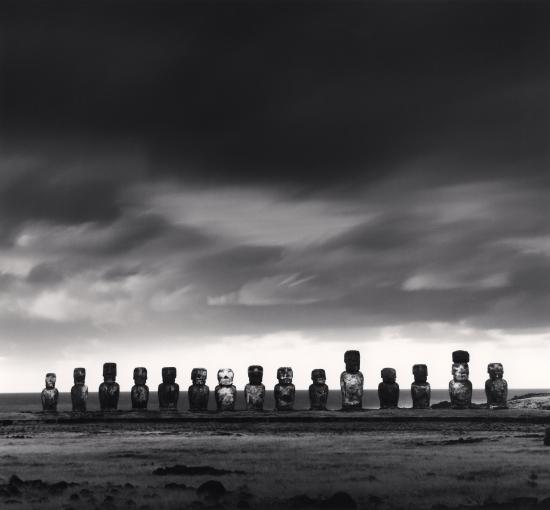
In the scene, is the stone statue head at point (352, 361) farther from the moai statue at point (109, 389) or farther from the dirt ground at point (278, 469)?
the moai statue at point (109, 389)

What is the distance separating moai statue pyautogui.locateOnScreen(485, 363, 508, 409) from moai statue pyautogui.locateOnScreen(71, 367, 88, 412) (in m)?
15.2

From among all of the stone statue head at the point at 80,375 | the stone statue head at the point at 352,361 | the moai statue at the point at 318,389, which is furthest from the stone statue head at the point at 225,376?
the stone statue head at the point at 80,375

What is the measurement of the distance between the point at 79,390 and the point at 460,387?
1435cm

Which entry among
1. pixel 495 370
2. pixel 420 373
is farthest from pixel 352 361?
→ pixel 495 370

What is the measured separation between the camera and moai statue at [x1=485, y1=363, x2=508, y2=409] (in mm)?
31234

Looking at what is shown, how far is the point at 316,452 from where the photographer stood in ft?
54.4

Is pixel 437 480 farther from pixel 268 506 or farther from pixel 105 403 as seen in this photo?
pixel 105 403

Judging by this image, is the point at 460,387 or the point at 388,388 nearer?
the point at 388,388

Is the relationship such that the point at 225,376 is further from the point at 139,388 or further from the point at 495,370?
the point at 495,370

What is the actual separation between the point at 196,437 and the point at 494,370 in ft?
46.5

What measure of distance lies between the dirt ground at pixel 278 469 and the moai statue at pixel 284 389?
296 inches

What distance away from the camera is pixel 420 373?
3088 centimetres

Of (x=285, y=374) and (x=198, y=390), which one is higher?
(x=285, y=374)

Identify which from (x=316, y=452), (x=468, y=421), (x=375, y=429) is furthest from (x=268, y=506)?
(x=468, y=421)
